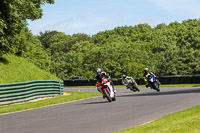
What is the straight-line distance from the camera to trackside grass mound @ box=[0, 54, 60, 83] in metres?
30.2

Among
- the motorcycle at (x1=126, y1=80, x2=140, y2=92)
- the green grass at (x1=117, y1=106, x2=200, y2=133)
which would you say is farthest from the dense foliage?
the green grass at (x1=117, y1=106, x2=200, y2=133)

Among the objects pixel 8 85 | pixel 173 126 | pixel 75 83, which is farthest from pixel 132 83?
pixel 75 83

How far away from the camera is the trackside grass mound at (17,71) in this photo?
99.2 feet

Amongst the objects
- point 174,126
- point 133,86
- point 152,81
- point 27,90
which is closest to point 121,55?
point 133,86

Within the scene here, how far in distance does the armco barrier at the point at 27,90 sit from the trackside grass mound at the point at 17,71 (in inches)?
162

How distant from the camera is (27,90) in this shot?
23.6 m

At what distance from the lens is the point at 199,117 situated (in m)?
8.92

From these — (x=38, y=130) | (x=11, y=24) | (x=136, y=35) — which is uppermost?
(x=136, y=35)

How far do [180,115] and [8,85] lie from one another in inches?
569

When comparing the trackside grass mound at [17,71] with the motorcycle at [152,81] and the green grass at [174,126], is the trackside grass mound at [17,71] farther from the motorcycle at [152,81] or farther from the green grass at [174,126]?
the green grass at [174,126]

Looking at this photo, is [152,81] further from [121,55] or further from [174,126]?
[121,55]

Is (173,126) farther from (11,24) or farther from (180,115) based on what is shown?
(11,24)

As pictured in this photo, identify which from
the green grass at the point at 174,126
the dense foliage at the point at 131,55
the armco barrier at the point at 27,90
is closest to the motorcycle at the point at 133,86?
the armco barrier at the point at 27,90

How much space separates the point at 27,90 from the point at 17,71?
9025 mm
